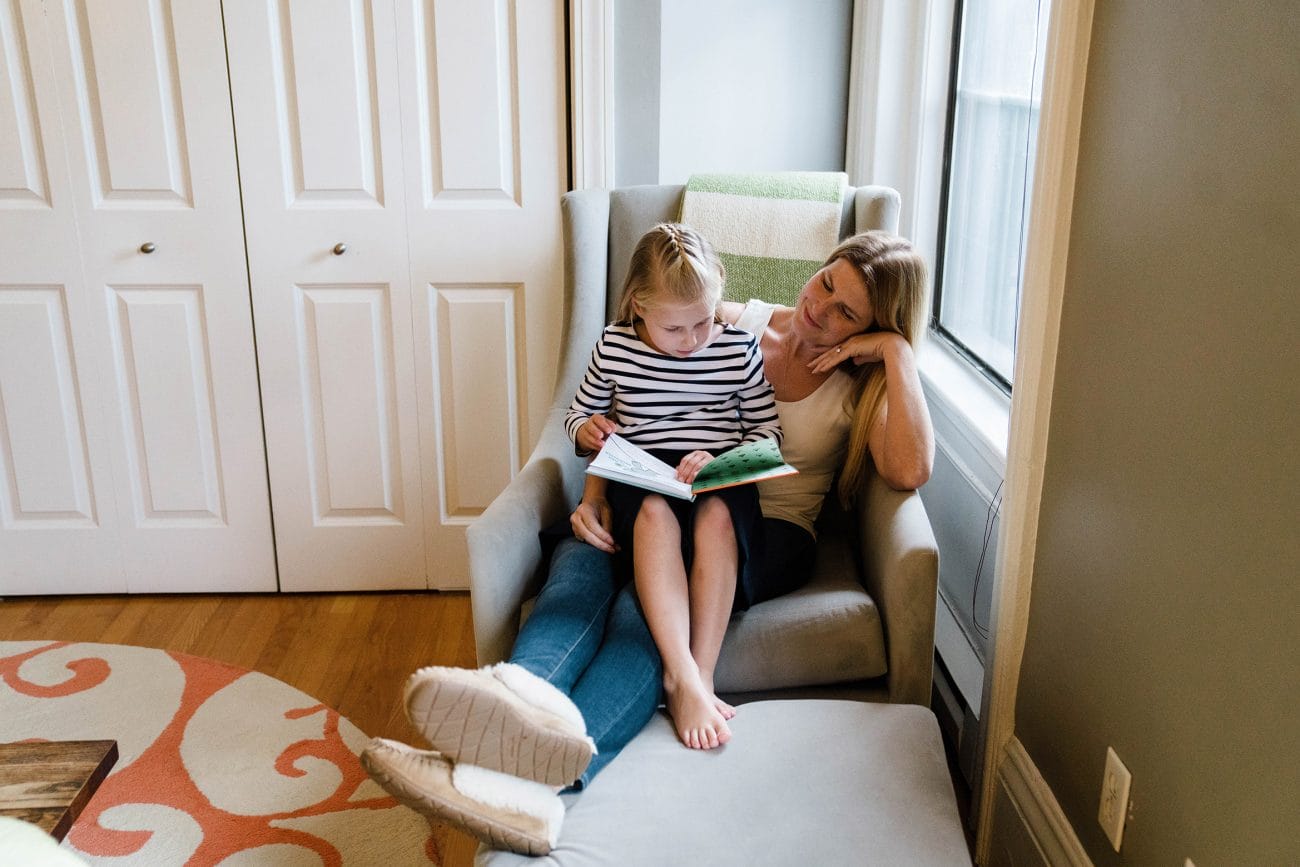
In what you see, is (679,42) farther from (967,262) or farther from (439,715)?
(439,715)

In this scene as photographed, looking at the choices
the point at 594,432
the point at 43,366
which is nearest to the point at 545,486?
the point at 594,432

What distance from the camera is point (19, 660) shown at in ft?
8.02

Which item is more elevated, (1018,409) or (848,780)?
(1018,409)

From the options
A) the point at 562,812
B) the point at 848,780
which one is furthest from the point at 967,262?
the point at 562,812

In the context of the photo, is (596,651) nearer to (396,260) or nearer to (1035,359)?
(1035,359)

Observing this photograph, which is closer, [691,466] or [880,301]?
[691,466]

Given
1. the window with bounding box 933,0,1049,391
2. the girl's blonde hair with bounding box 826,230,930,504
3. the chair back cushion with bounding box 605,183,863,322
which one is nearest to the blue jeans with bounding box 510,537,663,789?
the girl's blonde hair with bounding box 826,230,930,504

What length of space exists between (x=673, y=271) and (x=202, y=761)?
1.26 metres

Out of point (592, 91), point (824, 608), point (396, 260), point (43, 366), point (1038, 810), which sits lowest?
point (1038, 810)

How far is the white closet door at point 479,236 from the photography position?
2.47 m

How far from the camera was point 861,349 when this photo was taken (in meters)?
1.88

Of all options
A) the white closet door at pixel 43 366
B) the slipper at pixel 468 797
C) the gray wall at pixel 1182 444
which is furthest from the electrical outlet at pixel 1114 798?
the white closet door at pixel 43 366

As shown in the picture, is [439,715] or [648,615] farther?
[648,615]

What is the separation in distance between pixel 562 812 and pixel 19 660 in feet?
5.46
